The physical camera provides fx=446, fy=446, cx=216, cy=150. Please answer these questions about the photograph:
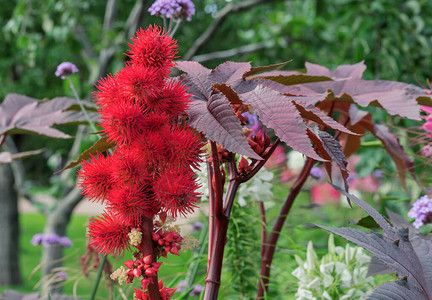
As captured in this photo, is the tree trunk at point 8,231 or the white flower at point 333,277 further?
the tree trunk at point 8,231

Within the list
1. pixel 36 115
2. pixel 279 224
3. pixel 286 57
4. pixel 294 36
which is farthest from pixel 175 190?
pixel 286 57

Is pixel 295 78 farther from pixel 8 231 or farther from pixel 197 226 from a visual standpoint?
pixel 8 231

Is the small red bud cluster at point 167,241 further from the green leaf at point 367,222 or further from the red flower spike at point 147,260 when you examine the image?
the green leaf at point 367,222

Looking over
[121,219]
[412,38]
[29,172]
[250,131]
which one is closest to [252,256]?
[250,131]

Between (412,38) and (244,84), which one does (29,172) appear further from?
(244,84)

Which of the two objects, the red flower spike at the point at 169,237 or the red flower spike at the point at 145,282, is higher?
the red flower spike at the point at 169,237

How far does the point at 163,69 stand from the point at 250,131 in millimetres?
147

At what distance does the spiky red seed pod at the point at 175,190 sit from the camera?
0.31m

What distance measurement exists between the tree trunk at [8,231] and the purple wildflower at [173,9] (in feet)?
8.95

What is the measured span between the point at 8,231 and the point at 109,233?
3.13 m

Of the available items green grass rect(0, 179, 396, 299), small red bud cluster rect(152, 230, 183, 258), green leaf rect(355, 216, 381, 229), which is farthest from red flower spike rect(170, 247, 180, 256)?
green leaf rect(355, 216, 381, 229)

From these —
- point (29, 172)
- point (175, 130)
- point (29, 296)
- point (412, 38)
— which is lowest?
point (29, 296)

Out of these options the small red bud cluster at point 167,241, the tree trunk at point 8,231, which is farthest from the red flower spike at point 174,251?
the tree trunk at point 8,231

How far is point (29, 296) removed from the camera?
2.25ft
